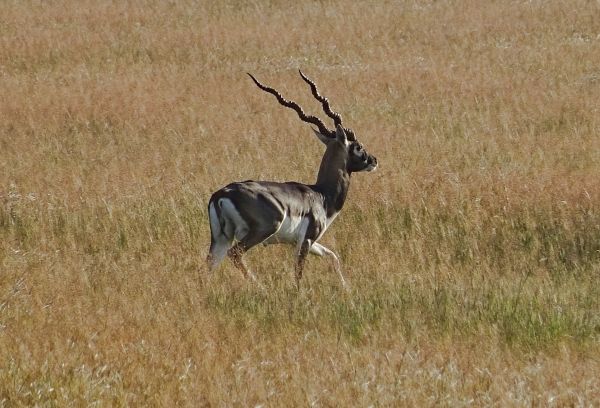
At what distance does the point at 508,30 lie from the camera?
27094 mm

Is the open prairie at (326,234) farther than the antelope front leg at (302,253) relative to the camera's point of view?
No

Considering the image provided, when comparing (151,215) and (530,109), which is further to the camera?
(530,109)

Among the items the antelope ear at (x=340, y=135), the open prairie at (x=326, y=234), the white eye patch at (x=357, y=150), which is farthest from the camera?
the white eye patch at (x=357, y=150)

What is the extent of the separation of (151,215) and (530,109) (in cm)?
872

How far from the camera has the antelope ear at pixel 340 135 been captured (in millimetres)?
10930

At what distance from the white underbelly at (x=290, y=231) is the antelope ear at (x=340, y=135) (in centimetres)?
108

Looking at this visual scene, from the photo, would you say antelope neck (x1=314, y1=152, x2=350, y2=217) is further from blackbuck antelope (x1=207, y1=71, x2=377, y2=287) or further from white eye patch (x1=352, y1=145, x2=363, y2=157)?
white eye patch (x1=352, y1=145, x2=363, y2=157)

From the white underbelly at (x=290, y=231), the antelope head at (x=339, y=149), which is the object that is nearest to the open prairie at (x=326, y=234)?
the white underbelly at (x=290, y=231)

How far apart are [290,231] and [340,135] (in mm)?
1300

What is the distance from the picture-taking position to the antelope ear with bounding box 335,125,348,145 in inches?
430

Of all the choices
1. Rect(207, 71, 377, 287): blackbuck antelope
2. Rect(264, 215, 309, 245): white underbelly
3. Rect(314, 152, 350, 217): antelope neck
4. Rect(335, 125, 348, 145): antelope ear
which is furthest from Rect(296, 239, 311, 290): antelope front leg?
Rect(335, 125, 348, 145): antelope ear

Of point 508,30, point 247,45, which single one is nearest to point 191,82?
point 247,45

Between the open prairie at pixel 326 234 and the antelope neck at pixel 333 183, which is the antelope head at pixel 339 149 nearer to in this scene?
the antelope neck at pixel 333 183

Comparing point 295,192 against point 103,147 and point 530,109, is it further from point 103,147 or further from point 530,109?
point 530,109
